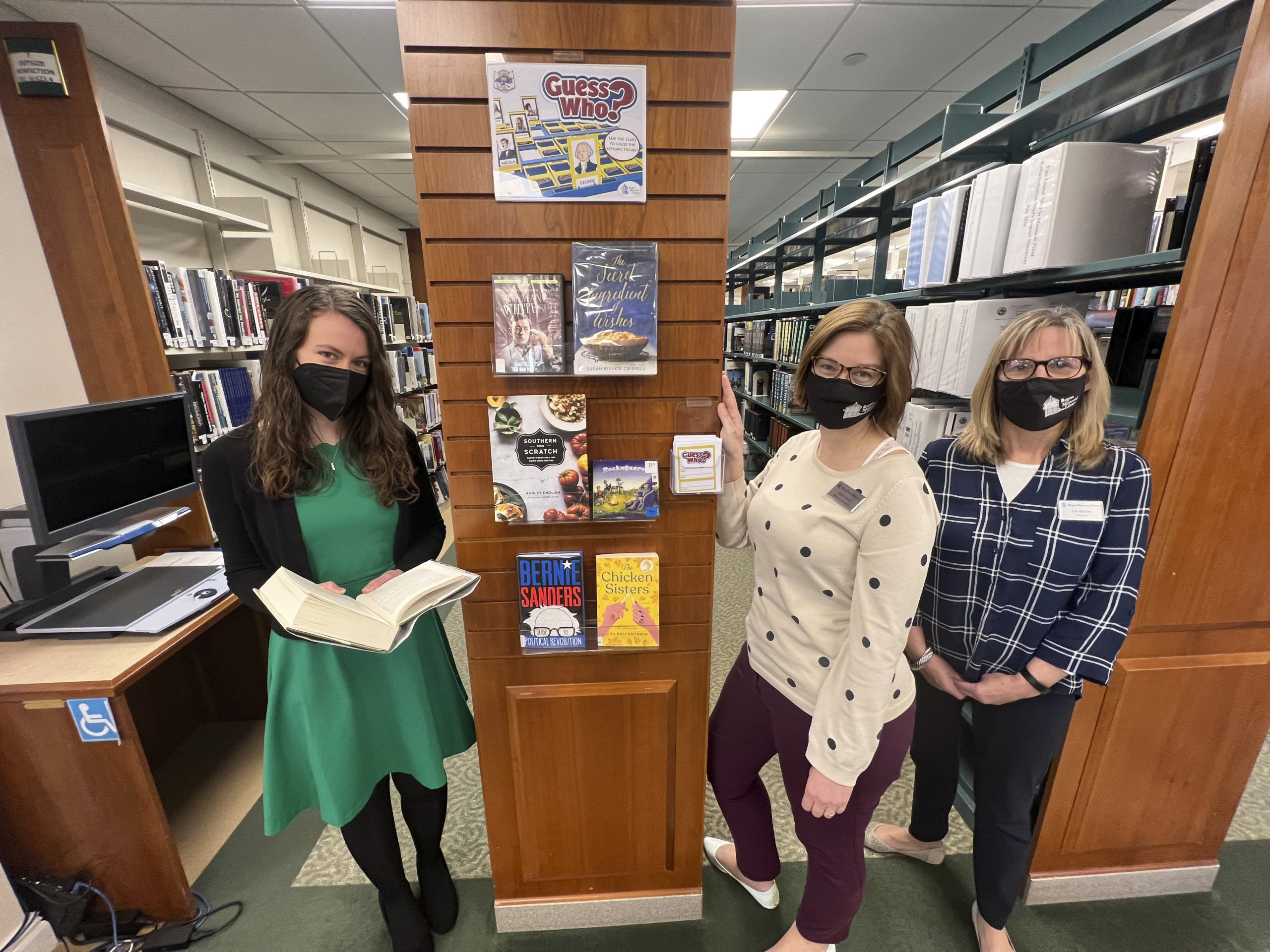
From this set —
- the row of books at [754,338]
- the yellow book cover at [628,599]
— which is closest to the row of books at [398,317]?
the row of books at [754,338]

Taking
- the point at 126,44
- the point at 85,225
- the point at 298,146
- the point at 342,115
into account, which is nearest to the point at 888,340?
the point at 85,225

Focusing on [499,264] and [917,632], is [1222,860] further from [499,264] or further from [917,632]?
[499,264]

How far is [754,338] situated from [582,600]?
5610 mm

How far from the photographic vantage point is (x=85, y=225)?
1896 mm

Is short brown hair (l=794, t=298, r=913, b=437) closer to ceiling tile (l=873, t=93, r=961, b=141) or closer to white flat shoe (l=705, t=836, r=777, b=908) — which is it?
white flat shoe (l=705, t=836, r=777, b=908)

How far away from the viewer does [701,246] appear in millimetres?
1085

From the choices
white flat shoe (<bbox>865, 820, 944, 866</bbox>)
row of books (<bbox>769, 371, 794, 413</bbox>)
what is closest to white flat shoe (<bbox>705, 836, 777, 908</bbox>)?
white flat shoe (<bbox>865, 820, 944, 866</bbox>)

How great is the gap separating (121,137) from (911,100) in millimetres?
5131

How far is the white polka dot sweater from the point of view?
99 cm

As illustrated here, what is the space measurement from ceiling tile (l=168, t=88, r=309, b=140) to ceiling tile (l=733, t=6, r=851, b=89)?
324cm

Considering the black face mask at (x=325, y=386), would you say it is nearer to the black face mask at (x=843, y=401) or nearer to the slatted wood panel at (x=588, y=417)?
the slatted wood panel at (x=588, y=417)

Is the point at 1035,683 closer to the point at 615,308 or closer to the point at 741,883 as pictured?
the point at 741,883

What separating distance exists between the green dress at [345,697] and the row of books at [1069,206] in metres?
2.00

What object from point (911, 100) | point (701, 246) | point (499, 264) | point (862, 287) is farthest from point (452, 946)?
point (911, 100)
